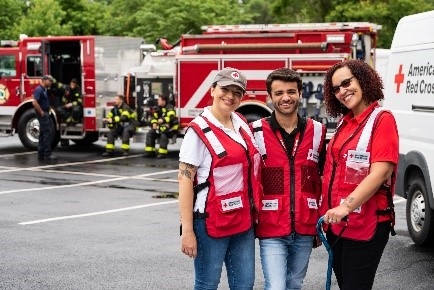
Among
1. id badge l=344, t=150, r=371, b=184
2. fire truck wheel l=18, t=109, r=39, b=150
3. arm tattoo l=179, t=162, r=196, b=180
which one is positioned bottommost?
fire truck wheel l=18, t=109, r=39, b=150

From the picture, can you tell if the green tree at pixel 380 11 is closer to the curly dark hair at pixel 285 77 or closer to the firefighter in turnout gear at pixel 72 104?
the firefighter in turnout gear at pixel 72 104

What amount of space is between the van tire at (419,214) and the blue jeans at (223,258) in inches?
159

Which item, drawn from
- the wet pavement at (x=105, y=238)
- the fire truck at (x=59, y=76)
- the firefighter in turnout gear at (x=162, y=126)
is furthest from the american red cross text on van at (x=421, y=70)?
the fire truck at (x=59, y=76)

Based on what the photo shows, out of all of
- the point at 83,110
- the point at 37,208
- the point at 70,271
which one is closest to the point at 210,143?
the point at 70,271

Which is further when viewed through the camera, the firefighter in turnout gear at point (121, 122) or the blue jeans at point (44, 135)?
the firefighter in turnout gear at point (121, 122)

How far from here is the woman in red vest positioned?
4.64m

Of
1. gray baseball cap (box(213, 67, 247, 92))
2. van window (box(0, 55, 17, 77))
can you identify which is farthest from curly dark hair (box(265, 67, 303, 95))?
van window (box(0, 55, 17, 77))

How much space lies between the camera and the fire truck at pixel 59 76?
62.7 feet

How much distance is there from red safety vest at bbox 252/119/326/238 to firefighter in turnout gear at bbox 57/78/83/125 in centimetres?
1474

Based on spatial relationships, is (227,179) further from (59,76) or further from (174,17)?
(174,17)

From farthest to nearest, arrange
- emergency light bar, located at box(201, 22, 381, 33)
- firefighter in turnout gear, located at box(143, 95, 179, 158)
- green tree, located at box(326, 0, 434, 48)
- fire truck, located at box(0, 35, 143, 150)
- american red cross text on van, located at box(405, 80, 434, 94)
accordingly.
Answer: green tree, located at box(326, 0, 434, 48) → fire truck, located at box(0, 35, 143, 150) → firefighter in turnout gear, located at box(143, 95, 179, 158) → emergency light bar, located at box(201, 22, 381, 33) → american red cross text on van, located at box(405, 80, 434, 94)

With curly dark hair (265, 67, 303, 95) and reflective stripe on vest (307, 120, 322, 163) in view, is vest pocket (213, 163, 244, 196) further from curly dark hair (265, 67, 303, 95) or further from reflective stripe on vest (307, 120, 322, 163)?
curly dark hair (265, 67, 303, 95)

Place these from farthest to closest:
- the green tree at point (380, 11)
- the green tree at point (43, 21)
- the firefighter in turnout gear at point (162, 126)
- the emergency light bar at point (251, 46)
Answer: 1. the green tree at point (43, 21)
2. the green tree at point (380, 11)
3. the firefighter in turnout gear at point (162, 126)
4. the emergency light bar at point (251, 46)

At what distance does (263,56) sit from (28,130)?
19.6 ft
